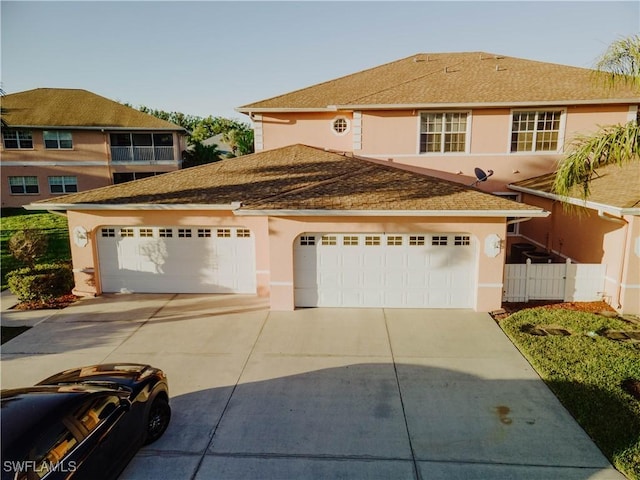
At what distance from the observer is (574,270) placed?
41.5 ft

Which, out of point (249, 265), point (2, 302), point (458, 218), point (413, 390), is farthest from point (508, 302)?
point (2, 302)

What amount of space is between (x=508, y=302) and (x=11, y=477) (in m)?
11.9

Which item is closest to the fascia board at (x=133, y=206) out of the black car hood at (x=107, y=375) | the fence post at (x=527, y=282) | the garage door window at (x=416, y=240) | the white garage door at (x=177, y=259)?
the white garage door at (x=177, y=259)

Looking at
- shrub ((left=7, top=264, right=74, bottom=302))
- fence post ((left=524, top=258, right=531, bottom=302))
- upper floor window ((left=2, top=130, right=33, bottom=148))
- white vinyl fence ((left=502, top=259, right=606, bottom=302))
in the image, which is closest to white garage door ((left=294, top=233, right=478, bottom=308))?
white vinyl fence ((left=502, top=259, right=606, bottom=302))

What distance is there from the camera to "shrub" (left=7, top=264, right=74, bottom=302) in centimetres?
1320

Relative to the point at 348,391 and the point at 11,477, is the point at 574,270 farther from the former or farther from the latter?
the point at 11,477

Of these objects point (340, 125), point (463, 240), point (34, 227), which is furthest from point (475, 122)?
point (34, 227)

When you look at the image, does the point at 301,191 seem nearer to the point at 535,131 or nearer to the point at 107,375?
the point at 107,375

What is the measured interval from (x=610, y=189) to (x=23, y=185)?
32419mm

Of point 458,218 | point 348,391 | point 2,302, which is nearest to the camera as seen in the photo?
point 348,391

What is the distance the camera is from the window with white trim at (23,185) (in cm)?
2925

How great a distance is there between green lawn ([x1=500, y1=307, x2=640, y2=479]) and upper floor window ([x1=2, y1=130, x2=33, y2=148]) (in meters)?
30.8

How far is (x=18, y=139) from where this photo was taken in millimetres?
29125

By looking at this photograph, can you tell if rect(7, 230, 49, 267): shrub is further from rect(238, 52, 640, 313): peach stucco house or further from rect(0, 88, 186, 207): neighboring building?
rect(0, 88, 186, 207): neighboring building
